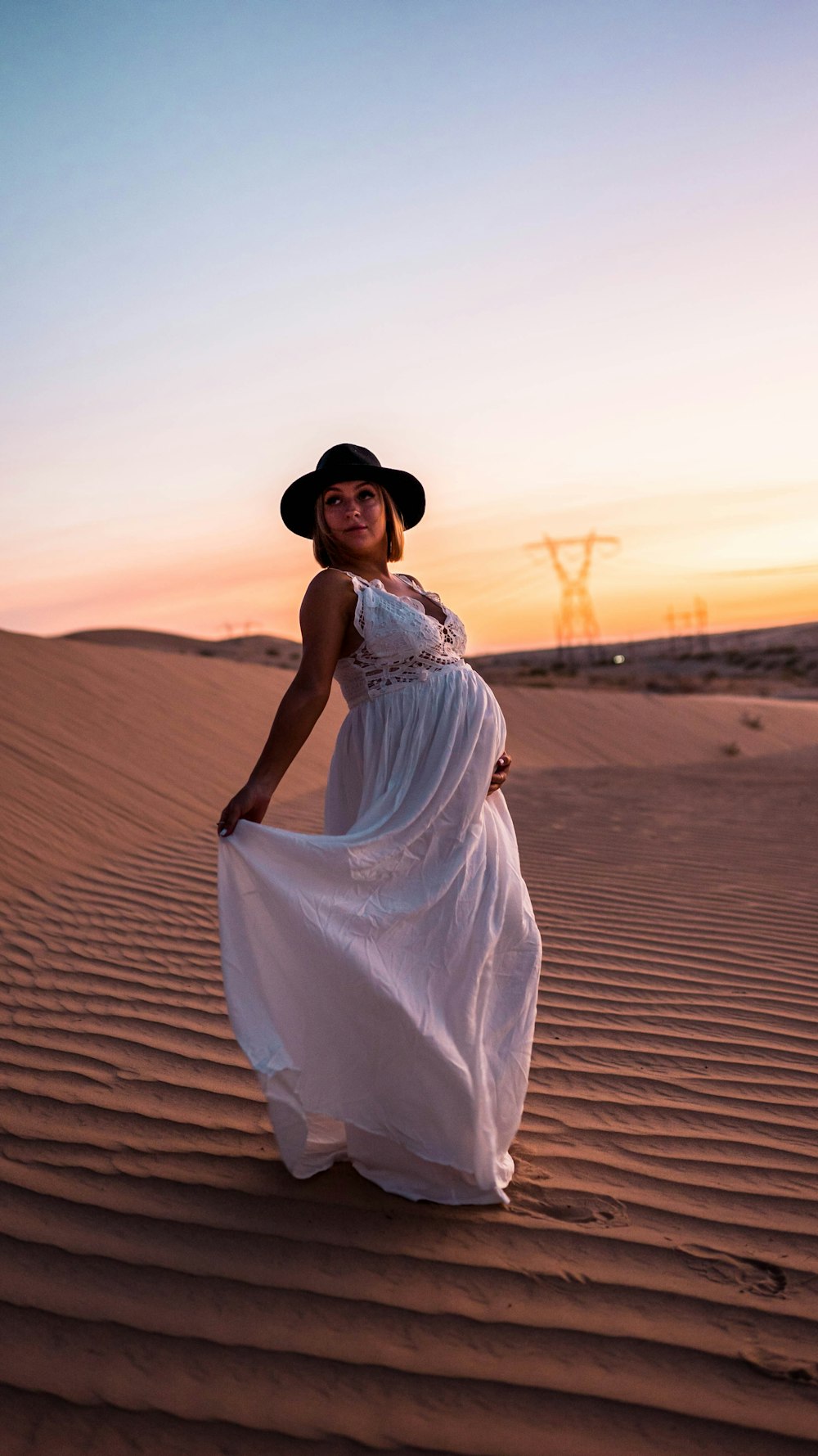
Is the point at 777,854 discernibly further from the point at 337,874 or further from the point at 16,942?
the point at 337,874

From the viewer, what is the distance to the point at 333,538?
2584 mm

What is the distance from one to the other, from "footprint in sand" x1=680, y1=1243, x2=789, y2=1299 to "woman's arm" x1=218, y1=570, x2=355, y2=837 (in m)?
1.30

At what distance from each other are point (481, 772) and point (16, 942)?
290 cm

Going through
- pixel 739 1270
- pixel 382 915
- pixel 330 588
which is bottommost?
→ pixel 739 1270

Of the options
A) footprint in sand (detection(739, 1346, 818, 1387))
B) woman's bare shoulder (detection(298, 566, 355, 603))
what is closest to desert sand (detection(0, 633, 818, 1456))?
footprint in sand (detection(739, 1346, 818, 1387))

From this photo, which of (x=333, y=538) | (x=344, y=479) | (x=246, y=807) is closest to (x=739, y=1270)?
(x=246, y=807)

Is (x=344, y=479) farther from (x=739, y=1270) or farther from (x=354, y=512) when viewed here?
(x=739, y=1270)

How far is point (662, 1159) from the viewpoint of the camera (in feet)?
8.62

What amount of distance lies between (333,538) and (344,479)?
145 millimetres

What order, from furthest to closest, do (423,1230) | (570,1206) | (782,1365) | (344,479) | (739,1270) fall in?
(344,479), (570,1206), (423,1230), (739,1270), (782,1365)

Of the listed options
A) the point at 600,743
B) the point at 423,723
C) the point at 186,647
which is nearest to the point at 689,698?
the point at 600,743

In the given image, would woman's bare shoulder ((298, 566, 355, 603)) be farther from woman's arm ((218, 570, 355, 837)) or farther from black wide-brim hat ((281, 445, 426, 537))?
black wide-brim hat ((281, 445, 426, 537))

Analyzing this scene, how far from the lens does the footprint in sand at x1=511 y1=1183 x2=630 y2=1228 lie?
232cm

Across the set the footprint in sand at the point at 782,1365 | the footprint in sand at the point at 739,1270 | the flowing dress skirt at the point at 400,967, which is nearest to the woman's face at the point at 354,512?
the flowing dress skirt at the point at 400,967
